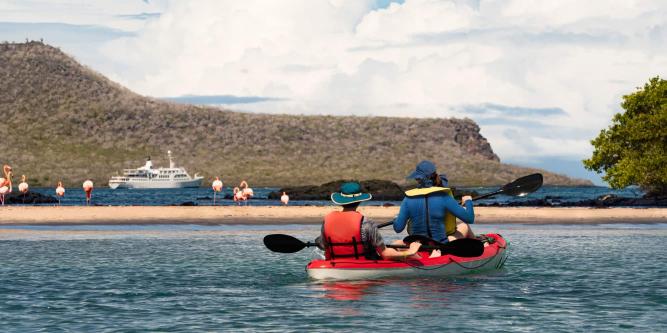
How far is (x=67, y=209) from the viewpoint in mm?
52688

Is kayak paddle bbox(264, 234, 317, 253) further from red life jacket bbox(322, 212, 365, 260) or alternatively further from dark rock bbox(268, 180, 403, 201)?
dark rock bbox(268, 180, 403, 201)

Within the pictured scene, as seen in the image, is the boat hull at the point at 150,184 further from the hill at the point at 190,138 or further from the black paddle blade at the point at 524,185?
the black paddle blade at the point at 524,185

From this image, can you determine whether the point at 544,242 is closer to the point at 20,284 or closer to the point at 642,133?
the point at 20,284

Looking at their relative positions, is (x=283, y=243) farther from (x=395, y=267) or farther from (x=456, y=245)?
(x=456, y=245)

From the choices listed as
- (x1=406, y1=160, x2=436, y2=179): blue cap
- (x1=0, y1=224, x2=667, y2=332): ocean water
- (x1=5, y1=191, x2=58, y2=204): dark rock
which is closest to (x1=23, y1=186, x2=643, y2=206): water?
(x1=5, y1=191, x2=58, y2=204): dark rock

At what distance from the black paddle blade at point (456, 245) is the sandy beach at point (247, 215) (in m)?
25.0

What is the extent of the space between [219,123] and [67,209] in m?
120

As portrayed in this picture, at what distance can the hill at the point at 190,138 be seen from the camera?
151 m

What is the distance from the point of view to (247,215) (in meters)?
51.6

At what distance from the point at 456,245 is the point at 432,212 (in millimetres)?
1155

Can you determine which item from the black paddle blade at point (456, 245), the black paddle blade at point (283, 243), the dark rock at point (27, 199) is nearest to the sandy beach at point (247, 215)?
the dark rock at point (27, 199)

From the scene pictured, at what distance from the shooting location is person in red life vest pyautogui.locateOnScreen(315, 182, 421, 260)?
20859 mm

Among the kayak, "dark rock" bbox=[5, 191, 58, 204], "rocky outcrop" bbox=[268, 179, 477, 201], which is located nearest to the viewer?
the kayak

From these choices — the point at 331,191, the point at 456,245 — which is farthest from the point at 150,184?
the point at 456,245
